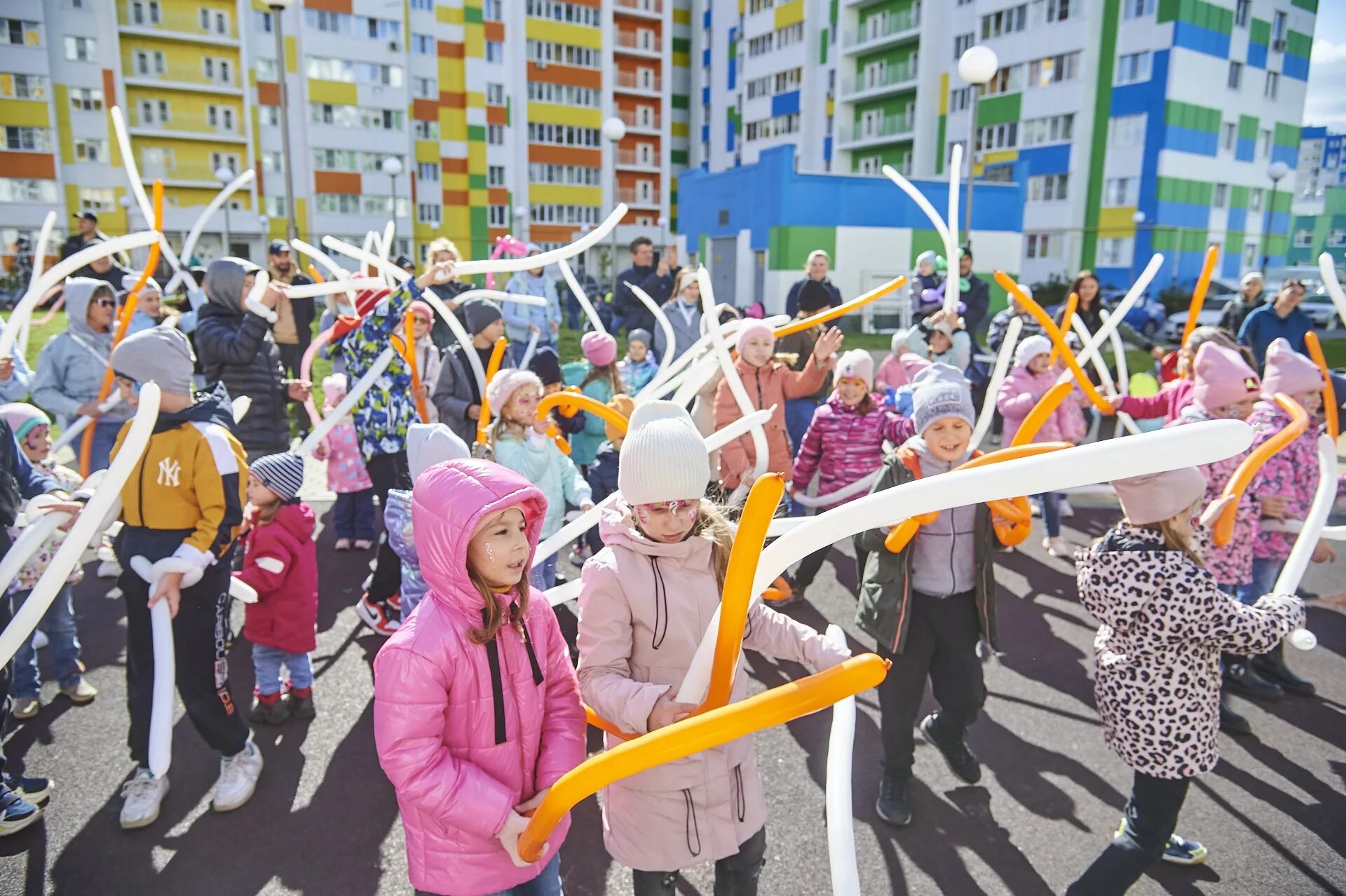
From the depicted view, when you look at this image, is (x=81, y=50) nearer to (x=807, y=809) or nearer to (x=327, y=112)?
(x=327, y=112)

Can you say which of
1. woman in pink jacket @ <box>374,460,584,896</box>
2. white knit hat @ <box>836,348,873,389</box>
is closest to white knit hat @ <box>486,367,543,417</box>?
white knit hat @ <box>836,348,873,389</box>

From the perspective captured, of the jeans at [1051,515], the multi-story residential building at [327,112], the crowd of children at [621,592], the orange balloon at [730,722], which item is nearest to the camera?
the orange balloon at [730,722]

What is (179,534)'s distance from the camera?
3410 mm

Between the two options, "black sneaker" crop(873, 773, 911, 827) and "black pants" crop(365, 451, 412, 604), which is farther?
"black pants" crop(365, 451, 412, 604)

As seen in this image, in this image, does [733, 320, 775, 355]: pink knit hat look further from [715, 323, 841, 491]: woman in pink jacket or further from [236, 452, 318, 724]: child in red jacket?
[236, 452, 318, 724]: child in red jacket

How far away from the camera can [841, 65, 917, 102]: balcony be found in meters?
43.2

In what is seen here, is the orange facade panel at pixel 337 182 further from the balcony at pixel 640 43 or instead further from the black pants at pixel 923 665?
the black pants at pixel 923 665

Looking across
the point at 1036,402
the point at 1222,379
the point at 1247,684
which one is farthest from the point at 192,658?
the point at 1036,402

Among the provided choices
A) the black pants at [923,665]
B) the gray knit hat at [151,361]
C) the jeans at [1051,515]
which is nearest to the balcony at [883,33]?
the jeans at [1051,515]

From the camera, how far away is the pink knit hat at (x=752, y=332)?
5523mm

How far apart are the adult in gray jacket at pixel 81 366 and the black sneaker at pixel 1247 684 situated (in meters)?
7.25

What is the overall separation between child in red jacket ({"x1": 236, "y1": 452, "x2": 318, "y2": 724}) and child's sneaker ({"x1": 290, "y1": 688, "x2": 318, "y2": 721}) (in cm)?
5

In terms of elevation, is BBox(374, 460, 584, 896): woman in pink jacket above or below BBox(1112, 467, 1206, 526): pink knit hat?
below

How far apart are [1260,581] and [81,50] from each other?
5926 centimetres
